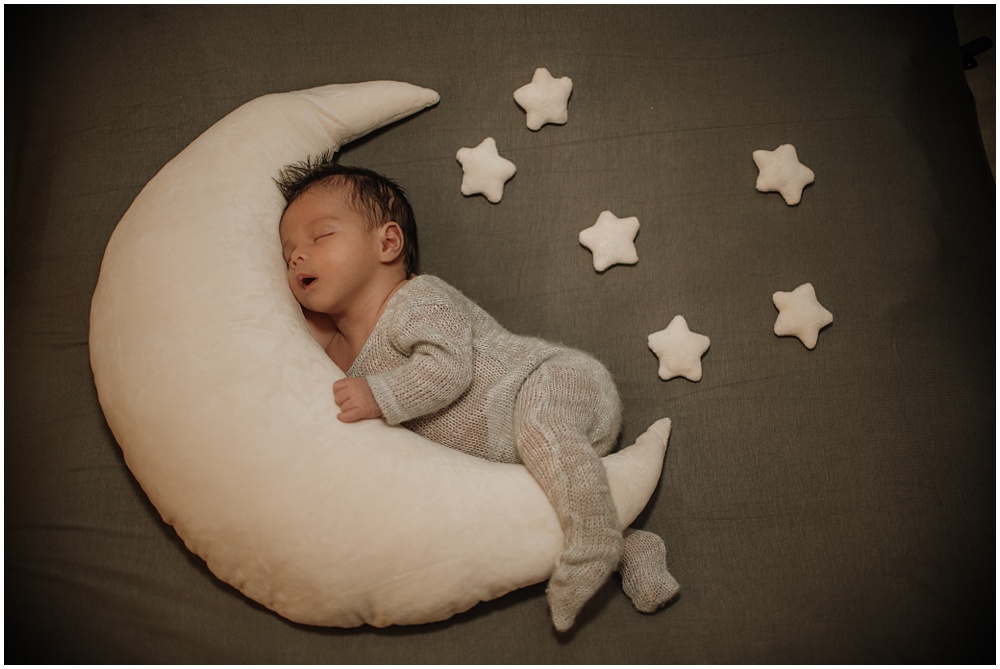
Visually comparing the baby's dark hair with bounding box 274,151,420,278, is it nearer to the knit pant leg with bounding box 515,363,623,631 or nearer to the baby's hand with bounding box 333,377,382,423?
the baby's hand with bounding box 333,377,382,423

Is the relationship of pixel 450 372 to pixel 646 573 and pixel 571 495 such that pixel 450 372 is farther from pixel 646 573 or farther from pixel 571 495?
pixel 646 573

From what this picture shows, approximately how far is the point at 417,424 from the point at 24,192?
1004 mm

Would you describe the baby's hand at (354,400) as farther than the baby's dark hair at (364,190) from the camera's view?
No

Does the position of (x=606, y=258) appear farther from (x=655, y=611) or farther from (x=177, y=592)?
(x=177, y=592)

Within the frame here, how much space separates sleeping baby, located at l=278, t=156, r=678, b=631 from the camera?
42.6 inches

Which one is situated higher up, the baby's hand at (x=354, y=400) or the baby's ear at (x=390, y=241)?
the baby's ear at (x=390, y=241)

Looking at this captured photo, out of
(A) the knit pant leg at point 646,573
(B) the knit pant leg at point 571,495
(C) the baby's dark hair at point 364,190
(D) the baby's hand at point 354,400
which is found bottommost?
(A) the knit pant leg at point 646,573

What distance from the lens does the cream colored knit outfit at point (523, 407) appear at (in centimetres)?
107

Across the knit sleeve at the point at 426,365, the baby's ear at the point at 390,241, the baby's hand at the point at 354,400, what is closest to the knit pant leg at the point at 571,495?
the knit sleeve at the point at 426,365

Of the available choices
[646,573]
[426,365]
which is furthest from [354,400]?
[646,573]

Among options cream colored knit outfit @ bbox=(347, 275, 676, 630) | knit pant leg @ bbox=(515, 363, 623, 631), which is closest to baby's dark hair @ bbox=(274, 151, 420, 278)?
cream colored knit outfit @ bbox=(347, 275, 676, 630)

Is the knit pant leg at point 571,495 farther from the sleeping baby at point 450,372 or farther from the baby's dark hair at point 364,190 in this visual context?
the baby's dark hair at point 364,190

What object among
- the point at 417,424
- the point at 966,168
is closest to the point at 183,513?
the point at 417,424

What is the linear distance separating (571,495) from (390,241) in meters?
0.57
